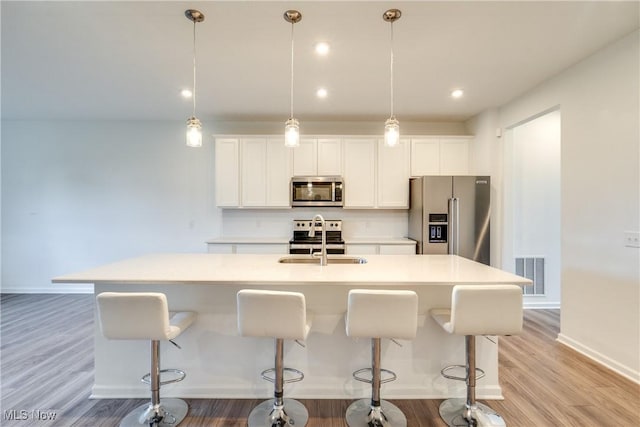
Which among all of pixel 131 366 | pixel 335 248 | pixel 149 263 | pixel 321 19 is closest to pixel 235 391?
pixel 131 366

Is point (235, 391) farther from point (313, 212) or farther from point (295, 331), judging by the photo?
point (313, 212)

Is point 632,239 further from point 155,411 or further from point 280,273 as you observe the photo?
point 155,411

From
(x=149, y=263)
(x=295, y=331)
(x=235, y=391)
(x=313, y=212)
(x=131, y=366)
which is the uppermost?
(x=313, y=212)

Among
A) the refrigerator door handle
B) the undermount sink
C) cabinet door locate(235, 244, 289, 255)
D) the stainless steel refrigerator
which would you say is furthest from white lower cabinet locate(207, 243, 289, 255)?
the refrigerator door handle

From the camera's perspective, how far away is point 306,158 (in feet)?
14.4

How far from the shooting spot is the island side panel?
2121 millimetres

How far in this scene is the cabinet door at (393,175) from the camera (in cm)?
439

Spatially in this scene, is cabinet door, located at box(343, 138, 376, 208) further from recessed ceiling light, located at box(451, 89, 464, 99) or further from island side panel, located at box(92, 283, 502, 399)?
island side panel, located at box(92, 283, 502, 399)

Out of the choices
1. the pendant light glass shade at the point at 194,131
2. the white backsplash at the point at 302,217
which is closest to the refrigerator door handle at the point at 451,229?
the white backsplash at the point at 302,217

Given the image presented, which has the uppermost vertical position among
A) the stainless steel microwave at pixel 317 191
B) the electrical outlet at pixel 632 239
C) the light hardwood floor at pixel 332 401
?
the stainless steel microwave at pixel 317 191

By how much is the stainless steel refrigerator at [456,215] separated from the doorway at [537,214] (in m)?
0.34

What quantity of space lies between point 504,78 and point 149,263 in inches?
148

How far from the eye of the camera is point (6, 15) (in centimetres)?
213

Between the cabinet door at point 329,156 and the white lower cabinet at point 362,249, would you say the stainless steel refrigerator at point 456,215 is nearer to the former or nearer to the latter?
the white lower cabinet at point 362,249
